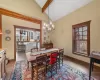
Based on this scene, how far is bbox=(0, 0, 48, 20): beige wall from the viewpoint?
4.21 m

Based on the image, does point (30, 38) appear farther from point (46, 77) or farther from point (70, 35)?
point (46, 77)

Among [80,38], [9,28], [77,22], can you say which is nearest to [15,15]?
[9,28]

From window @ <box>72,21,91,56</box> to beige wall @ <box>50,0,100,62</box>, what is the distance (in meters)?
0.25

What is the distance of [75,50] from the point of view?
4.56 m

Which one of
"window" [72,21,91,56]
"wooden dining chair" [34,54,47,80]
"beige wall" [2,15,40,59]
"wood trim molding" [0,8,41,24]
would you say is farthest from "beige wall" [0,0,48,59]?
"window" [72,21,91,56]

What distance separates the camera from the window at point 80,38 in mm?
3883

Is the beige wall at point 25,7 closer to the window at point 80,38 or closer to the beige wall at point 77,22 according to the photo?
the beige wall at point 77,22

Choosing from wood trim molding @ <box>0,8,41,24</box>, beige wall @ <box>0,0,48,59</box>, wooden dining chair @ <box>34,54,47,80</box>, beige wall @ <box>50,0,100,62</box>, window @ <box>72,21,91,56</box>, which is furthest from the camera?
beige wall @ <box>0,0,48,59</box>

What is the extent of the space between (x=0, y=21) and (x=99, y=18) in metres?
5.05

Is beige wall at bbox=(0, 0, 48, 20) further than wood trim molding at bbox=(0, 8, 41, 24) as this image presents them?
Yes

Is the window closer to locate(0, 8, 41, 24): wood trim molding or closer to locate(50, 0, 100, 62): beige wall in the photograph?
locate(50, 0, 100, 62): beige wall

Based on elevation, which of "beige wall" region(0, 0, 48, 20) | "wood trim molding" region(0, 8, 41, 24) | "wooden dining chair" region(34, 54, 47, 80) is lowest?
"wooden dining chair" region(34, 54, 47, 80)

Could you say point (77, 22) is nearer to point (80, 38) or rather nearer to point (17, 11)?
point (80, 38)

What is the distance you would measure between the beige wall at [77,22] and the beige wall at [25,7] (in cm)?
174
